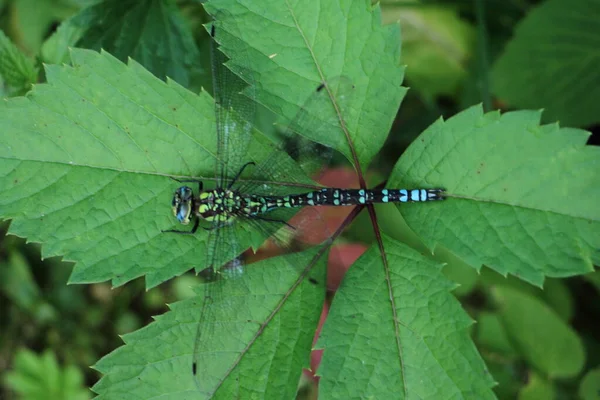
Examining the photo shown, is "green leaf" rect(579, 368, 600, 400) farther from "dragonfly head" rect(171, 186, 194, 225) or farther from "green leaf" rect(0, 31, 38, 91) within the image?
"green leaf" rect(0, 31, 38, 91)

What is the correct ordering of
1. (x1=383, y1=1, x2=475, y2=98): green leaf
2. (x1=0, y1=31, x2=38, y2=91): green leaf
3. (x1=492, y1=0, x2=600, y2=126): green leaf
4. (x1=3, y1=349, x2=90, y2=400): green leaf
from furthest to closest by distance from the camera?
(x1=383, y1=1, x2=475, y2=98): green leaf → (x1=3, y1=349, x2=90, y2=400): green leaf → (x1=492, y1=0, x2=600, y2=126): green leaf → (x1=0, y1=31, x2=38, y2=91): green leaf

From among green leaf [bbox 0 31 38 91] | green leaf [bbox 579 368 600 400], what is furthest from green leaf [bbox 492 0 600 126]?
green leaf [bbox 0 31 38 91]

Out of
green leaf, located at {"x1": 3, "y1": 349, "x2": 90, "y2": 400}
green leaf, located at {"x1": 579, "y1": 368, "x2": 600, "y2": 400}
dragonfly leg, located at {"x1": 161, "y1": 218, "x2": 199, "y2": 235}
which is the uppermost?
dragonfly leg, located at {"x1": 161, "y1": 218, "x2": 199, "y2": 235}

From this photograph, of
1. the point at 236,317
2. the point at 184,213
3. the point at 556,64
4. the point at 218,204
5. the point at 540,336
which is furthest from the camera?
the point at 556,64

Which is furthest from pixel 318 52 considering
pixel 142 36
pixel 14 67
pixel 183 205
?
pixel 14 67

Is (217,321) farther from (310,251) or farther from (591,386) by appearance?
(591,386)

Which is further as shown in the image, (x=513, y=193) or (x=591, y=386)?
(x=591, y=386)

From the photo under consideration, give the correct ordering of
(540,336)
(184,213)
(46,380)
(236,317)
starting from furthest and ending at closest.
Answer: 1. (46,380)
2. (540,336)
3. (184,213)
4. (236,317)
